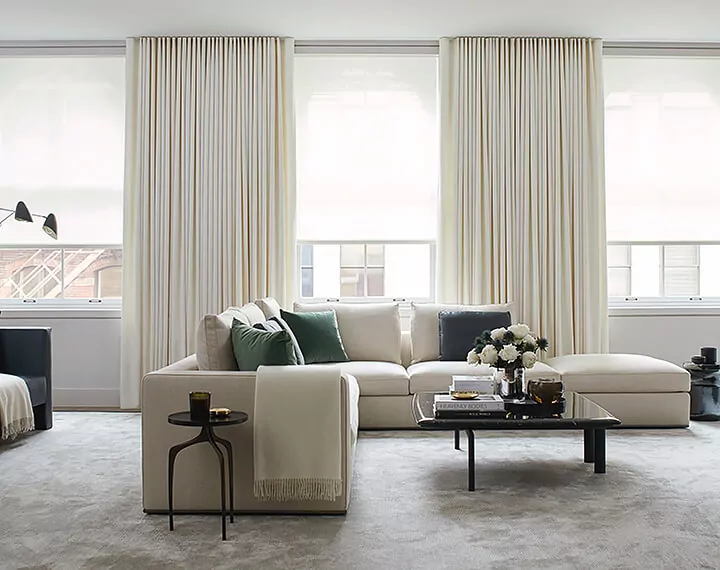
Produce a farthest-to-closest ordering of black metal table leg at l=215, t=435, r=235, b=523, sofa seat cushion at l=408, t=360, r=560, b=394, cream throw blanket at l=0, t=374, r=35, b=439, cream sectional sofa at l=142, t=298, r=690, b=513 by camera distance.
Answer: sofa seat cushion at l=408, t=360, r=560, b=394, cream throw blanket at l=0, t=374, r=35, b=439, cream sectional sofa at l=142, t=298, r=690, b=513, black metal table leg at l=215, t=435, r=235, b=523

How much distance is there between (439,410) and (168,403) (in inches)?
53.8

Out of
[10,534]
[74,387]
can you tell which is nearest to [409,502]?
[10,534]

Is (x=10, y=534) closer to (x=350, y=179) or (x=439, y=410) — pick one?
(x=439, y=410)

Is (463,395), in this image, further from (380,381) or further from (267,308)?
(267,308)

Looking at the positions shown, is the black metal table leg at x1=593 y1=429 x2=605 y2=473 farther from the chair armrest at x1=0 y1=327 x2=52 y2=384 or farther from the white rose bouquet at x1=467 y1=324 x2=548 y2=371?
the chair armrest at x1=0 y1=327 x2=52 y2=384

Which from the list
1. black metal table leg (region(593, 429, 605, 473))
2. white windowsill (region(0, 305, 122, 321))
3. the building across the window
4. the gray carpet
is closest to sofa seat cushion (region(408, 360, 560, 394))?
the gray carpet

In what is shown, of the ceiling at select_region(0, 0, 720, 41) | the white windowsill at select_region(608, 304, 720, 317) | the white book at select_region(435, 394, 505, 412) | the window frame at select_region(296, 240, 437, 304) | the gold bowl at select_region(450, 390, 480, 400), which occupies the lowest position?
the white book at select_region(435, 394, 505, 412)

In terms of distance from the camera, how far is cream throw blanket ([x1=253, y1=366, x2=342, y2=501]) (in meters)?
3.66

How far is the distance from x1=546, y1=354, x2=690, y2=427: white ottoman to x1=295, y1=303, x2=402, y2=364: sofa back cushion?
1.24 metres

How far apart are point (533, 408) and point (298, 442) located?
141cm

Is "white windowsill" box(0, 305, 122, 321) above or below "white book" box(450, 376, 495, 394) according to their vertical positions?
above

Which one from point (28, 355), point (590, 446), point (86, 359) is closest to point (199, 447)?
point (590, 446)

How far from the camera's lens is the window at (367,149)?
6.88 metres

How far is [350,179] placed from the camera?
689cm
